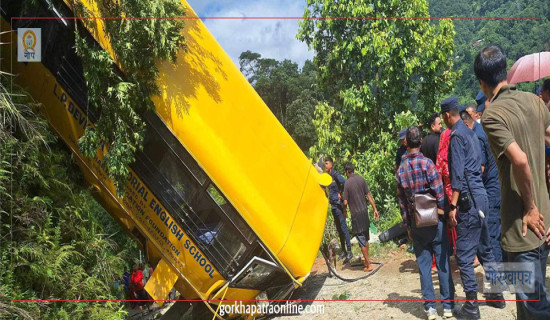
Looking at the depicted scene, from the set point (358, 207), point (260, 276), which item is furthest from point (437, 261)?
point (358, 207)

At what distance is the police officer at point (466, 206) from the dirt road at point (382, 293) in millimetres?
385

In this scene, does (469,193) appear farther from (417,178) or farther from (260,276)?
(260,276)

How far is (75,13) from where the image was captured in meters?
5.14

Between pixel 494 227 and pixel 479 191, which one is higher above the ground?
pixel 479 191

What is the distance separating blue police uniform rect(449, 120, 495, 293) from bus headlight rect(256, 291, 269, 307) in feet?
8.61

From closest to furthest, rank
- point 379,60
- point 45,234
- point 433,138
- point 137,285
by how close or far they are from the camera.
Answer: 1. point 45,234
2. point 433,138
3. point 137,285
4. point 379,60

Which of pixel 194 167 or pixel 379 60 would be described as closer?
pixel 194 167

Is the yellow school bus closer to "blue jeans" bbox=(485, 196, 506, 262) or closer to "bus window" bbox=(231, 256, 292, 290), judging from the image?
"bus window" bbox=(231, 256, 292, 290)

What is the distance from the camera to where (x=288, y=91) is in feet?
165

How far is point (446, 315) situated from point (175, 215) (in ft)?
10.4

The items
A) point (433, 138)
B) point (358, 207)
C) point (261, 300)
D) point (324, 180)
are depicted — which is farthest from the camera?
point (358, 207)

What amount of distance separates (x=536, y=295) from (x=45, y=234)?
4.20 meters

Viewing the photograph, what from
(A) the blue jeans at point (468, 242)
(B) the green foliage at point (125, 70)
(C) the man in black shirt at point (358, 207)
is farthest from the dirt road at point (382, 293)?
(B) the green foliage at point (125, 70)

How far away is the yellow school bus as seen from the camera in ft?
17.9
